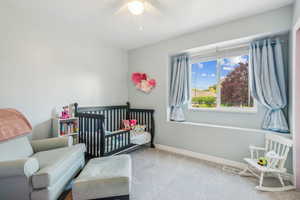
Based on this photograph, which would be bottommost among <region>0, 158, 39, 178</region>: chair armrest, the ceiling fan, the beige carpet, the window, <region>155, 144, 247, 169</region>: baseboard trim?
the beige carpet

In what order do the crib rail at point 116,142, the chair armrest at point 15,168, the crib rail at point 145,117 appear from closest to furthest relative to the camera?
the chair armrest at point 15,168 < the crib rail at point 116,142 < the crib rail at point 145,117

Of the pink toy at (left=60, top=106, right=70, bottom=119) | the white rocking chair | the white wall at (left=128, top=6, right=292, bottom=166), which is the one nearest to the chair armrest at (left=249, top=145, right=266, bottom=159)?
the white rocking chair

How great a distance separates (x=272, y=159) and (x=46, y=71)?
3.78 m

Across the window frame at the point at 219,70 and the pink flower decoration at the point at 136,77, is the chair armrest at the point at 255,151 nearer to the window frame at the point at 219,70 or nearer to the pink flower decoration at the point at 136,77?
the window frame at the point at 219,70

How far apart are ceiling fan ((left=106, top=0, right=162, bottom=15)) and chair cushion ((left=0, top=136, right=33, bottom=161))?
7.36 feet

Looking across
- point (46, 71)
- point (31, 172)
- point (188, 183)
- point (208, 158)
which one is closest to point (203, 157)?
point (208, 158)

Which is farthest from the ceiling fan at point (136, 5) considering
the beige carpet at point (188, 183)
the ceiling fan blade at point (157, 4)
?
the beige carpet at point (188, 183)

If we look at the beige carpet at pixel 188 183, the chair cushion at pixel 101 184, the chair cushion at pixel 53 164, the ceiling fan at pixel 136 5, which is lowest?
the beige carpet at pixel 188 183

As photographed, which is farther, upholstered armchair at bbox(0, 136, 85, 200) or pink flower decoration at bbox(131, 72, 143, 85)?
pink flower decoration at bbox(131, 72, 143, 85)

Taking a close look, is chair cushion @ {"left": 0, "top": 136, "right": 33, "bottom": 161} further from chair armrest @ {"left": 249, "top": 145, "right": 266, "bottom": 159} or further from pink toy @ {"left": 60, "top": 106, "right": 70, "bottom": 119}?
chair armrest @ {"left": 249, "top": 145, "right": 266, "bottom": 159}

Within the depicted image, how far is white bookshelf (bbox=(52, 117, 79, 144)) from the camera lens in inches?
98.9

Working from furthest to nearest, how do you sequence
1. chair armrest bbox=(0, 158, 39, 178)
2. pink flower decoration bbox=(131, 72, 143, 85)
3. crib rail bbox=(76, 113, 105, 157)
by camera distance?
pink flower decoration bbox=(131, 72, 143, 85), crib rail bbox=(76, 113, 105, 157), chair armrest bbox=(0, 158, 39, 178)

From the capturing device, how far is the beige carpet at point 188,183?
1778 millimetres

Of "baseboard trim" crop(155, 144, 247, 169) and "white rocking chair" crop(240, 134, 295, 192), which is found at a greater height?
"white rocking chair" crop(240, 134, 295, 192)
